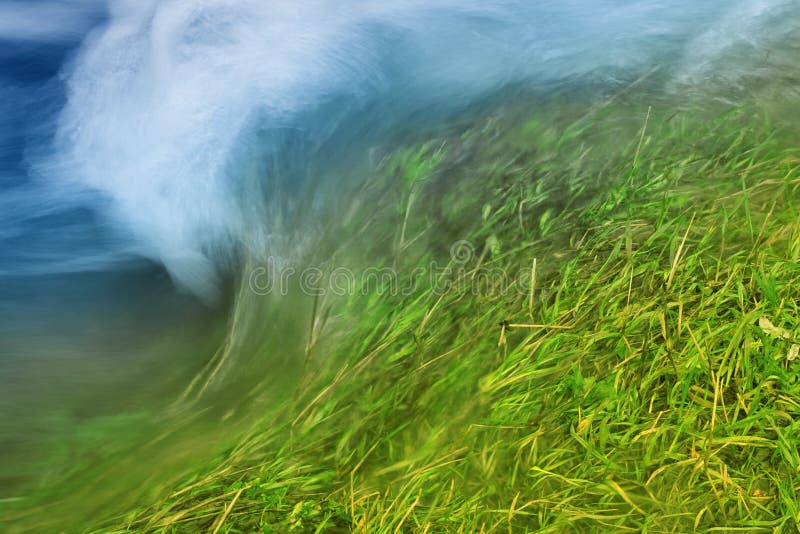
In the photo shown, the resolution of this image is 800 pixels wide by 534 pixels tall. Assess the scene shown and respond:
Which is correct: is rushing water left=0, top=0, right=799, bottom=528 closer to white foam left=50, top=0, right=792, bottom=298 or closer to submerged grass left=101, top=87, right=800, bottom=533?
Result: white foam left=50, top=0, right=792, bottom=298

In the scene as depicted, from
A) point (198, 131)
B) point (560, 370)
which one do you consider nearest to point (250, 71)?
point (198, 131)

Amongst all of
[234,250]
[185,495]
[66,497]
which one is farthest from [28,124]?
[185,495]

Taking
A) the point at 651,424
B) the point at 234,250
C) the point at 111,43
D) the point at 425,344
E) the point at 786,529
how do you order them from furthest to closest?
the point at 111,43 < the point at 234,250 < the point at 425,344 < the point at 651,424 < the point at 786,529

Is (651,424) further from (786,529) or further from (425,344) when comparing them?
(425,344)

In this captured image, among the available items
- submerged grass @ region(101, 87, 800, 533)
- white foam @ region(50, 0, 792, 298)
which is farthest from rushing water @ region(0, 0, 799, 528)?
submerged grass @ region(101, 87, 800, 533)

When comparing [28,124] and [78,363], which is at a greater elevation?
[28,124]

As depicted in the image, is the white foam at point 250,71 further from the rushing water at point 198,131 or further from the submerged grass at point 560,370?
the submerged grass at point 560,370
